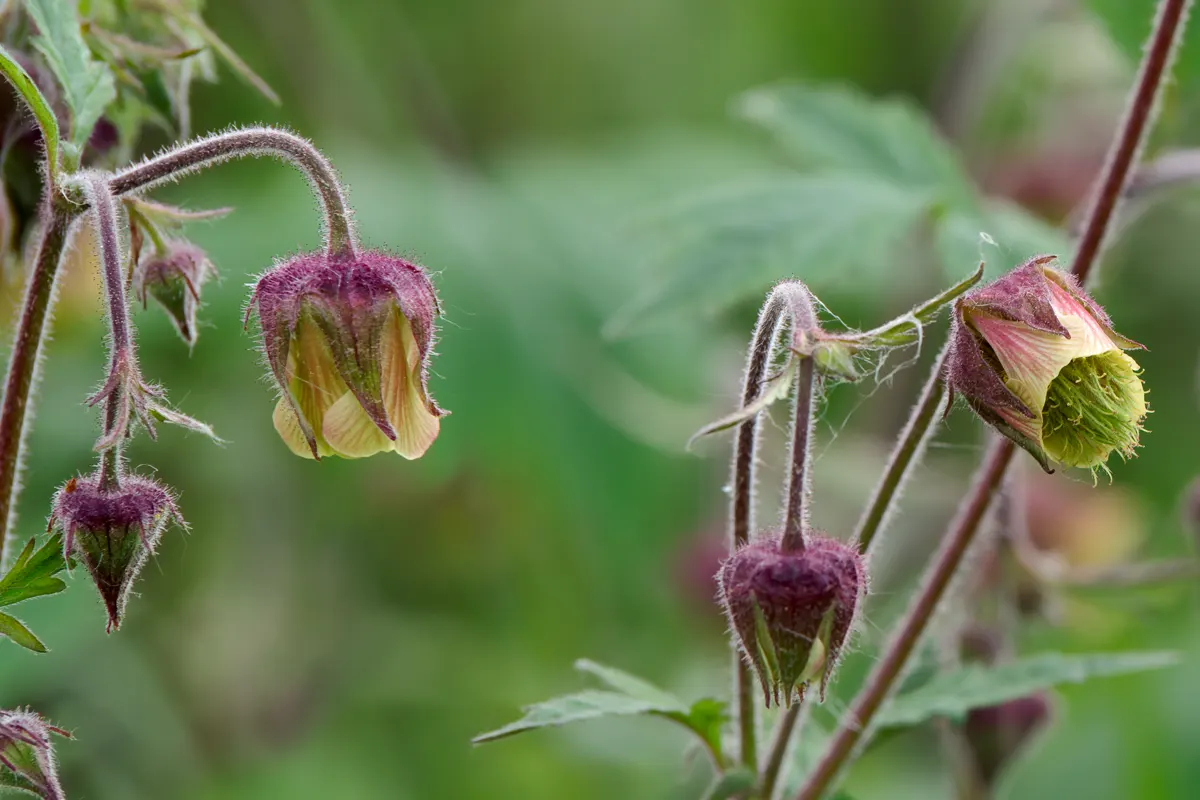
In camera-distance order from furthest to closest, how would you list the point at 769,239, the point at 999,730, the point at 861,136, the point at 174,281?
the point at 861,136, the point at 769,239, the point at 999,730, the point at 174,281

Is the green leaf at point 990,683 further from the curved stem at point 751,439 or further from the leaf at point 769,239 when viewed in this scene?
the leaf at point 769,239

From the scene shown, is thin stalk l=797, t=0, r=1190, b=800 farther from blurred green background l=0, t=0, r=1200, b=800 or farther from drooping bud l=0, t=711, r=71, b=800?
blurred green background l=0, t=0, r=1200, b=800

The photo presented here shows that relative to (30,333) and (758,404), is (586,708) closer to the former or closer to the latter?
(758,404)

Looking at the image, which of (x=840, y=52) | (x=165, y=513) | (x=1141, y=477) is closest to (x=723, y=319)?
(x=1141, y=477)

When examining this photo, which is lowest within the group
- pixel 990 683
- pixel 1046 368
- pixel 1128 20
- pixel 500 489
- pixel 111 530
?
pixel 500 489

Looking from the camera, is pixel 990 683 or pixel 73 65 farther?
pixel 990 683

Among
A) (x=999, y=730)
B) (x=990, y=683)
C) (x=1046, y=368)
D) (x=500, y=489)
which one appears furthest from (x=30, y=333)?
(x=500, y=489)
